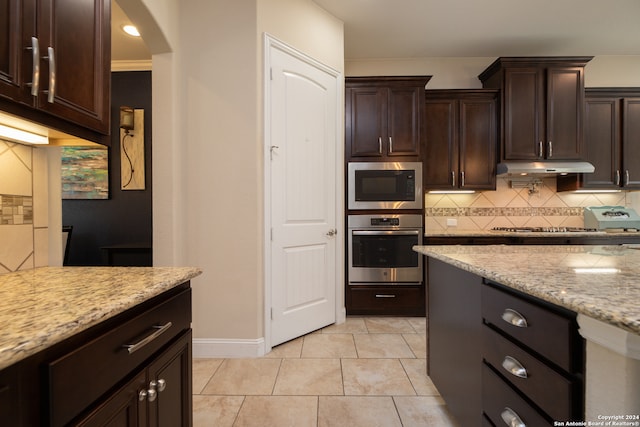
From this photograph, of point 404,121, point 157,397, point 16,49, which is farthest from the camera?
point 404,121

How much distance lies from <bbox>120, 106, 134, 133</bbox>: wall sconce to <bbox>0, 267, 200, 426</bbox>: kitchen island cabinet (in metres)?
2.57

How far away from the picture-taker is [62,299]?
776mm

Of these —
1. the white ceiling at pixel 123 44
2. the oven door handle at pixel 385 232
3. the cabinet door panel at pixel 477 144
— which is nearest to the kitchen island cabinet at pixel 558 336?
the oven door handle at pixel 385 232

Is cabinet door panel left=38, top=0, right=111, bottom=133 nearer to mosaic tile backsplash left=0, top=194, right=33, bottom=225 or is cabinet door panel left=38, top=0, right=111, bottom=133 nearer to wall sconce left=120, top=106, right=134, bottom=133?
mosaic tile backsplash left=0, top=194, right=33, bottom=225

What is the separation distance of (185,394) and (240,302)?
3.85 ft

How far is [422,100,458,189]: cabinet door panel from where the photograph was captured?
10.9 feet

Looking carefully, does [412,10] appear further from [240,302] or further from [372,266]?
[240,302]

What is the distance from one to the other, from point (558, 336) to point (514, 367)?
251 mm

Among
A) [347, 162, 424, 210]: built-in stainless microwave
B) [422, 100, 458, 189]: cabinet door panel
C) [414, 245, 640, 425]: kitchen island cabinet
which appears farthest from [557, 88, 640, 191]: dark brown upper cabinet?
[414, 245, 640, 425]: kitchen island cabinet

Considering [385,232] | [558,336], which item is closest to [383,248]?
[385,232]

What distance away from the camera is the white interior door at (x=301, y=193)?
2.44 meters

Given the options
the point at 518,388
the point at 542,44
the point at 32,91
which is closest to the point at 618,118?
the point at 542,44

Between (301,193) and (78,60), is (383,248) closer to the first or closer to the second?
(301,193)

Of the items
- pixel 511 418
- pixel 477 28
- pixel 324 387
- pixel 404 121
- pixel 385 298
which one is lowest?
pixel 324 387
